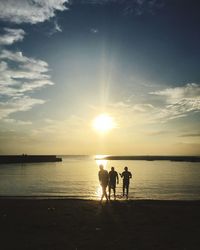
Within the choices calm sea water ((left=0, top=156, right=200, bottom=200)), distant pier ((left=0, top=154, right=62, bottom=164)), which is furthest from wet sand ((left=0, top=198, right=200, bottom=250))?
distant pier ((left=0, top=154, right=62, bottom=164))

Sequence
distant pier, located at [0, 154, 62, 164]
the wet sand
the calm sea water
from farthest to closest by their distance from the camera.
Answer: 1. distant pier, located at [0, 154, 62, 164]
2. the calm sea water
3. the wet sand

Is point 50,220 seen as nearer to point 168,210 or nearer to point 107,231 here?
point 107,231

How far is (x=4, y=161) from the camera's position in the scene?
12469 centimetres

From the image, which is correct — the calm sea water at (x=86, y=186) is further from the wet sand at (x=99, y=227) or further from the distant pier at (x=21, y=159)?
the distant pier at (x=21, y=159)

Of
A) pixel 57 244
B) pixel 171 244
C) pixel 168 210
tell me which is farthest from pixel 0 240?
pixel 168 210

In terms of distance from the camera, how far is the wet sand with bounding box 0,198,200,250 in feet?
31.8

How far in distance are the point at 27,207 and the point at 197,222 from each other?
961 cm

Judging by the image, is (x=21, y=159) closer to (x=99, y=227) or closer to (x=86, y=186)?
(x=86, y=186)

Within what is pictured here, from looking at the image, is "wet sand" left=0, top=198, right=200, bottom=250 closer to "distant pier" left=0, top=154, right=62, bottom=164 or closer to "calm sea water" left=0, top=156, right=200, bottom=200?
"calm sea water" left=0, top=156, right=200, bottom=200

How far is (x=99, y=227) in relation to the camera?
12031 mm

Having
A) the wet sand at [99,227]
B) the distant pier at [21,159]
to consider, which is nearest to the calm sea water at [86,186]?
the wet sand at [99,227]

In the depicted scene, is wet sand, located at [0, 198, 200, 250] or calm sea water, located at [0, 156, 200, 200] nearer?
wet sand, located at [0, 198, 200, 250]

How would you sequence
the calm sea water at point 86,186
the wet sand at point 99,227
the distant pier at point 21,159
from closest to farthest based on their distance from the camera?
1. the wet sand at point 99,227
2. the calm sea water at point 86,186
3. the distant pier at point 21,159

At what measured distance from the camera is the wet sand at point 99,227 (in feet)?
31.8
